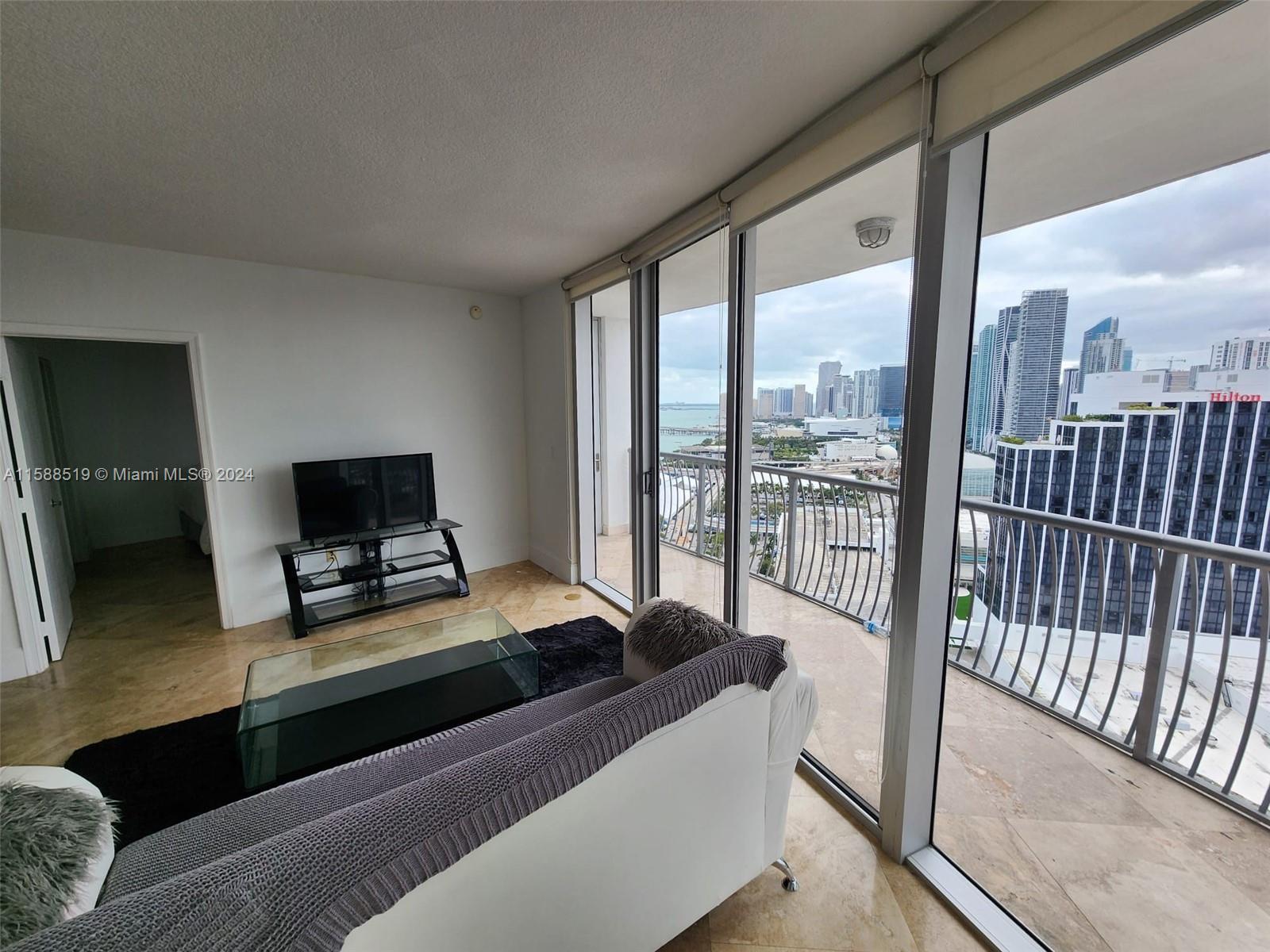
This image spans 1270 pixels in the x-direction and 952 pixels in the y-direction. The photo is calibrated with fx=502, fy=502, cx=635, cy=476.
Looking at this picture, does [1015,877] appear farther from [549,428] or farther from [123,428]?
[123,428]

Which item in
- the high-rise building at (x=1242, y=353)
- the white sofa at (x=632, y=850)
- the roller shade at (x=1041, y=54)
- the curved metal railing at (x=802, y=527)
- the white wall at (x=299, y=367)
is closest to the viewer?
the white sofa at (x=632, y=850)

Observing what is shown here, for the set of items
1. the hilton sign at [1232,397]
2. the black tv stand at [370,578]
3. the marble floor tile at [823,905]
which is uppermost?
the hilton sign at [1232,397]

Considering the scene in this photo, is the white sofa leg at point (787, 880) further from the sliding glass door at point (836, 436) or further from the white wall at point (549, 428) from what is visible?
the white wall at point (549, 428)

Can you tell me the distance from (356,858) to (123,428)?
681 centimetres

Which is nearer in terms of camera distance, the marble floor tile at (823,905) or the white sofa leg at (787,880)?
the marble floor tile at (823,905)

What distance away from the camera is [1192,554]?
5.56ft

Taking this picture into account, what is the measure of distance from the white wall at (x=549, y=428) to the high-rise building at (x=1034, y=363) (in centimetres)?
288

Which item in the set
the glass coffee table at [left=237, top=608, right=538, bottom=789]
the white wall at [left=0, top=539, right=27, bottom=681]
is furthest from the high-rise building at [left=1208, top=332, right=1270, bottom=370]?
the white wall at [left=0, top=539, right=27, bottom=681]

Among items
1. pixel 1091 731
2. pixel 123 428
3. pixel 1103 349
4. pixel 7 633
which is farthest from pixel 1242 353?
pixel 123 428

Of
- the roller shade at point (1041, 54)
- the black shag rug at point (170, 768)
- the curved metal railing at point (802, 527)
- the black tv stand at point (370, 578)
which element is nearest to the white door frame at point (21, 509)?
the black tv stand at point (370, 578)

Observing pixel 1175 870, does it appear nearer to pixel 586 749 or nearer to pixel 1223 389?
pixel 1223 389

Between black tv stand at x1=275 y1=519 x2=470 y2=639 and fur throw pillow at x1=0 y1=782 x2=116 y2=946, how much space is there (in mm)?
2582

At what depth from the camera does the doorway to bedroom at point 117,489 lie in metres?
3.40

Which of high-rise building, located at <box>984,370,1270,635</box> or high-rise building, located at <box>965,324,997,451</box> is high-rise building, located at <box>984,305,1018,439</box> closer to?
high-rise building, located at <box>965,324,997,451</box>
